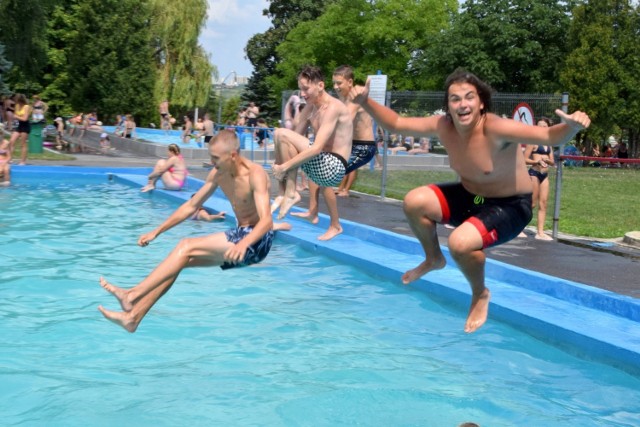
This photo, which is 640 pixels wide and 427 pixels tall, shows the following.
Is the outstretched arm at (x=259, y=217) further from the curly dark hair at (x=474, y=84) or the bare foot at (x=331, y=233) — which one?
the bare foot at (x=331, y=233)

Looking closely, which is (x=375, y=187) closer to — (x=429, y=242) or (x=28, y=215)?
(x=28, y=215)

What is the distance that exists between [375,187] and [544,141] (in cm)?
1128

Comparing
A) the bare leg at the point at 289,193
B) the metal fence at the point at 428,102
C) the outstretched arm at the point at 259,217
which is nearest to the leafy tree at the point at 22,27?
the metal fence at the point at 428,102

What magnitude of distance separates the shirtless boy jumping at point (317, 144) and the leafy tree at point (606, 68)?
27921 mm

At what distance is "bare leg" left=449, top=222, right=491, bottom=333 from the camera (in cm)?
487

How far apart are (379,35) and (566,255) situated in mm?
38500

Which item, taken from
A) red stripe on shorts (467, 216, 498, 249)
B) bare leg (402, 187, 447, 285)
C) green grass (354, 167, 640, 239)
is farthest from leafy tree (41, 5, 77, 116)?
red stripe on shorts (467, 216, 498, 249)

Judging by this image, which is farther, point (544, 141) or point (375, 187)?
point (375, 187)

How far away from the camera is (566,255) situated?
29.9 feet

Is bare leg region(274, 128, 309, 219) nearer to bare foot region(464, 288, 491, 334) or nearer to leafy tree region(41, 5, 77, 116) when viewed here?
bare foot region(464, 288, 491, 334)

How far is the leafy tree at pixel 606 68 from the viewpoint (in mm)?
34188

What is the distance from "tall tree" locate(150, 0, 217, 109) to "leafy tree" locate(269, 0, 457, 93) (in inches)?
292

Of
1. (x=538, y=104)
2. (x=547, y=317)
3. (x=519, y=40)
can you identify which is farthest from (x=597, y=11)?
(x=547, y=317)

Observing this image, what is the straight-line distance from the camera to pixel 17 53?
1166 inches
